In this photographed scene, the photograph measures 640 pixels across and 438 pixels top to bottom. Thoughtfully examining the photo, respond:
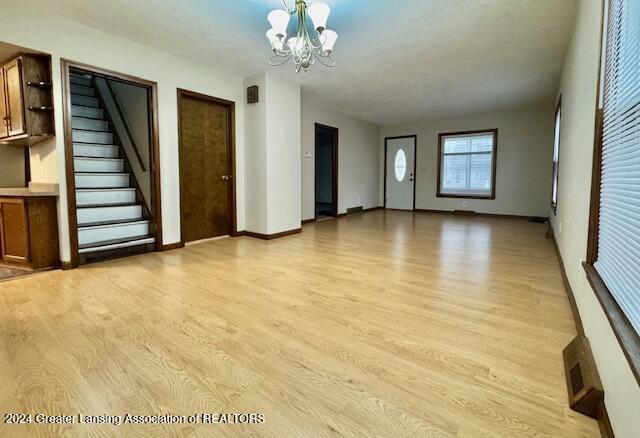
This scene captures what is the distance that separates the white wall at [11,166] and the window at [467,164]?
783 centimetres

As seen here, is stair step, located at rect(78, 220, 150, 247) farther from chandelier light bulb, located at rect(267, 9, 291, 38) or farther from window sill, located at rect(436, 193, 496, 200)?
window sill, located at rect(436, 193, 496, 200)

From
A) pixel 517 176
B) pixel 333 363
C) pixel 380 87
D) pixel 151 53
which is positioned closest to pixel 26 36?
pixel 151 53

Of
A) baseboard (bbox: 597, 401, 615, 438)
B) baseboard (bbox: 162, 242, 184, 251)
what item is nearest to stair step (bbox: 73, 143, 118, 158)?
baseboard (bbox: 162, 242, 184, 251)

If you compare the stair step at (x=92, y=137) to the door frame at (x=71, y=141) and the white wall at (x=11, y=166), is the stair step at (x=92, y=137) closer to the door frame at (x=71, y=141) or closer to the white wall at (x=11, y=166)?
the white wall at (x=11, y=166)

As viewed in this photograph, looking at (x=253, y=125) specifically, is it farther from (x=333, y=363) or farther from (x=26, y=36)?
(x=333, y=363)

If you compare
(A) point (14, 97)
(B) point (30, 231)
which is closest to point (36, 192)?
(B) point (30, 231)

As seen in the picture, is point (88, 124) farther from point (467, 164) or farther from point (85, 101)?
point (467, 164)

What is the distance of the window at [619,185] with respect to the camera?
1.13 m

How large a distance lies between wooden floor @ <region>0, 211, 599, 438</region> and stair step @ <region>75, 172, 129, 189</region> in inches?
56.1

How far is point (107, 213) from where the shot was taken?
4.01 metres

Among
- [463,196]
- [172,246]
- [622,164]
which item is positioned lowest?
[172,246]

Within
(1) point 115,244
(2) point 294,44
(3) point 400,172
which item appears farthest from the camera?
(3) point 400,172

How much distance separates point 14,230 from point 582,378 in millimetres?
4646

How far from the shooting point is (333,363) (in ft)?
5.40
